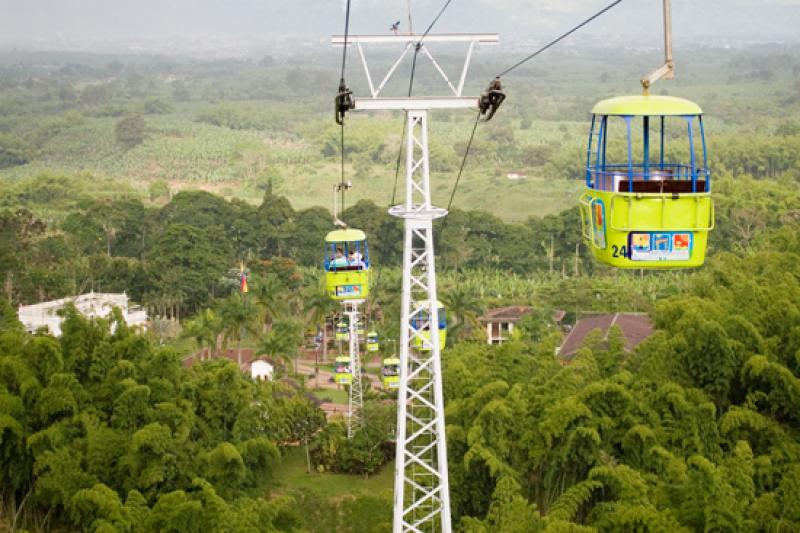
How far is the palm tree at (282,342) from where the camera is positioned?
1527 inches

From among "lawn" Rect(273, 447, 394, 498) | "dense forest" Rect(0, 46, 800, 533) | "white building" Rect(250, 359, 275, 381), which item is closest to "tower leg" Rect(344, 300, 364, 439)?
"dense forest" Rect(0, 46, 800, 533)

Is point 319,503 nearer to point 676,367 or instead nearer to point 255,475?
point 255,475

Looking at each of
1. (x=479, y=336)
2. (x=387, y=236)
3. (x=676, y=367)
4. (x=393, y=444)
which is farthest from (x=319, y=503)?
(x=387, y=236)

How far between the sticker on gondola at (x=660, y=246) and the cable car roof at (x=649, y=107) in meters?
1.31

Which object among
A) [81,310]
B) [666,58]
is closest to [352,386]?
[81,310]

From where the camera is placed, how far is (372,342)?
129 ft

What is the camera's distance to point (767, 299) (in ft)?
90.6

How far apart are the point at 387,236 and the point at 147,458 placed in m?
41.0

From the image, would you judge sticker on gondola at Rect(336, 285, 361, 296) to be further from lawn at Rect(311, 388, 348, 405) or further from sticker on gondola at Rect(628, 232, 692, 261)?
sticker on gondola at Rect(628, 232, 692, 261)

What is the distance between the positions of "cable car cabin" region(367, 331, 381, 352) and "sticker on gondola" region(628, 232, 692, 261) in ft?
82.7

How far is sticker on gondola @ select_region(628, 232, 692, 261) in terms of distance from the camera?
42.8ft

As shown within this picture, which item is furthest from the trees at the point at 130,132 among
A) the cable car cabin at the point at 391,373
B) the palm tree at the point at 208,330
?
the cable car cabin at the point at 391,373

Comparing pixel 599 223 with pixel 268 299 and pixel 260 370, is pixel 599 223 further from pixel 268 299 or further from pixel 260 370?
pixel 268 299

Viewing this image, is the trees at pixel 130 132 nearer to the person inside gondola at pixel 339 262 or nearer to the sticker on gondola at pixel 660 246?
the person inside gondola at pixel 339 262
